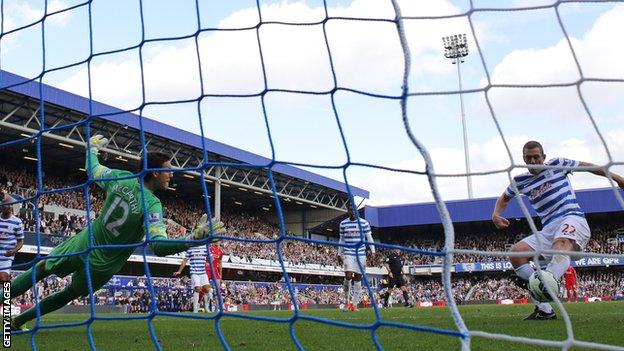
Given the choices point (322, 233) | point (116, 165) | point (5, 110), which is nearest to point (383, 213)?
point (322, 233)

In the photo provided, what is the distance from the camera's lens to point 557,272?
18.3ft

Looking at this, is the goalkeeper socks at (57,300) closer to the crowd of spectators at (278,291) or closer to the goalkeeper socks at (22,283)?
the goalkeeper socks at (22,283)

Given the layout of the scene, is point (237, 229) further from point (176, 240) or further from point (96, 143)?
point (176, 240)

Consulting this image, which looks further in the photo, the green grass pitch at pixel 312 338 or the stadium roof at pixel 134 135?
the stadium roof at pixel 134 135

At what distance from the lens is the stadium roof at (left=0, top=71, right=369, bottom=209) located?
1947 cm

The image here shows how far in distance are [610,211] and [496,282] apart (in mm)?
7238

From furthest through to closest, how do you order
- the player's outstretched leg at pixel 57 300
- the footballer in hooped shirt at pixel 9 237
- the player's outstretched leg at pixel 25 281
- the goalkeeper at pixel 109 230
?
the footballer in hooped shirt at pixel 9 237 → the player's outstretched leg at pixel 57 300 → the player's outstretched leg at pixel 25 281 → the goalkeeper at pixel 109 230

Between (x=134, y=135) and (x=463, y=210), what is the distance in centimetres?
2404

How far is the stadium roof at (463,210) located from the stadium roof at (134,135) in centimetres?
912

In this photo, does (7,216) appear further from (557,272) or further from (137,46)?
(557,272)

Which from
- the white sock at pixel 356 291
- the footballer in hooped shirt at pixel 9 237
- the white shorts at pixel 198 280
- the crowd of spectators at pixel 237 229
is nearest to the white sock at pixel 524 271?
the footballer in hooped shirt at pixel 9 237

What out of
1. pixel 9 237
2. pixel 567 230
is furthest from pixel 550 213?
pixel 9 237

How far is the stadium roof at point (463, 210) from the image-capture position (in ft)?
121

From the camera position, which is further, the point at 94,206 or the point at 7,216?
the point at 94,206
